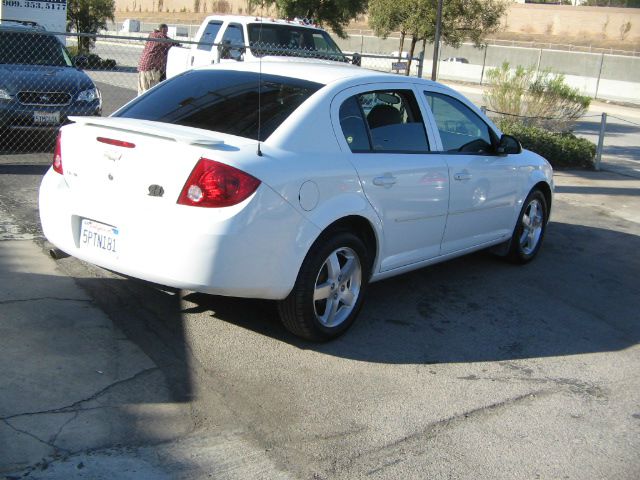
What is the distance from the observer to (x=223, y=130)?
4.84 m

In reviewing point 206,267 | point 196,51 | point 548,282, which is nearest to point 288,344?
point 206,267

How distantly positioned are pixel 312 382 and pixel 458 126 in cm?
291

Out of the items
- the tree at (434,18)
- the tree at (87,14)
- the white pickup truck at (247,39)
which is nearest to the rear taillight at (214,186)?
the white pickup truck at (247,39)

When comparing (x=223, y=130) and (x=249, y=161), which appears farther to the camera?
(x=223, y=130)

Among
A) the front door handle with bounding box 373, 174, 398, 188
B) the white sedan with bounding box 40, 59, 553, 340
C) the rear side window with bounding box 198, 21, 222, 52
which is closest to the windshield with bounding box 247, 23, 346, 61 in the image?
the rear side window with bounding box 198, 21, 222, 52

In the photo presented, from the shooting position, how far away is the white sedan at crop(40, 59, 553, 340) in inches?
169

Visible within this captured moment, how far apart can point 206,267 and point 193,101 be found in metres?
1.50

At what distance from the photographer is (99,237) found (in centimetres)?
461

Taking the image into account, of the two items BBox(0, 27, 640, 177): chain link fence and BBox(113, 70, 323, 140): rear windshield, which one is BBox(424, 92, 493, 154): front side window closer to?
BBox(113, 70, 323, 140): rear windshield

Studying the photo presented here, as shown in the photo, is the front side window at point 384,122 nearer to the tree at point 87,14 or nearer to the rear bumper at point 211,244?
the rear bumper at point 211,244

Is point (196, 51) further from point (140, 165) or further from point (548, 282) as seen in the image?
point (140, 165)

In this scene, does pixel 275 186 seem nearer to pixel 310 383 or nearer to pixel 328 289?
pixel 328 289

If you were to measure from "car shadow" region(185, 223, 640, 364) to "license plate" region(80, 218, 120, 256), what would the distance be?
3.20 ft

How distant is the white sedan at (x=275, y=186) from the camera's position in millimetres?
4293
